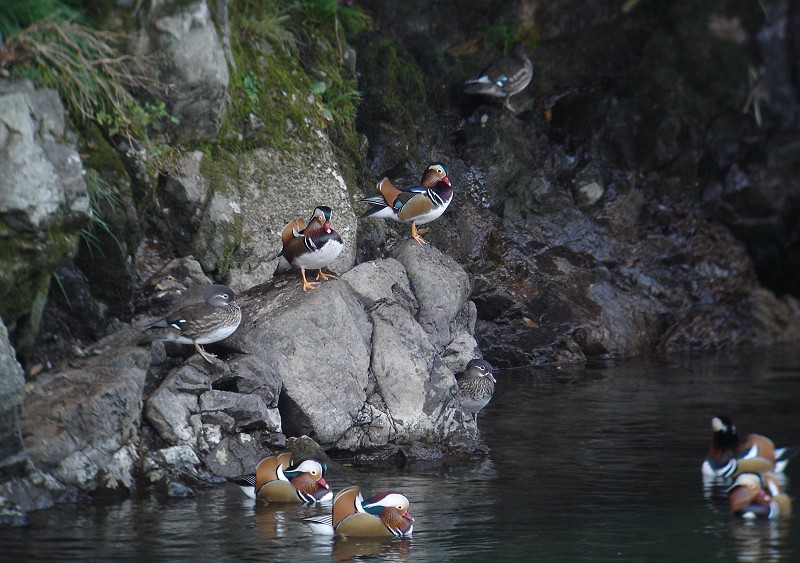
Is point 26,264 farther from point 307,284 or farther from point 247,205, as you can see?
point 247,205

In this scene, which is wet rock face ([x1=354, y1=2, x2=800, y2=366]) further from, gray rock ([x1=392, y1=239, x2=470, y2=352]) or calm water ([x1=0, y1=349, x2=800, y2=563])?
calm water ([x1=0, y1=349, x2=800, y2=563])

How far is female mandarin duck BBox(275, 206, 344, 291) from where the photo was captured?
32.0 ft

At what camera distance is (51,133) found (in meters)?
8.70

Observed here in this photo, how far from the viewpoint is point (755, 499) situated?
25.7 feet

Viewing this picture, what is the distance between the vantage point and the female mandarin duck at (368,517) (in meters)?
7.25

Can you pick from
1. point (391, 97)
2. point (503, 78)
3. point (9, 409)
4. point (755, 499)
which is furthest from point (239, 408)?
point (503, 78)

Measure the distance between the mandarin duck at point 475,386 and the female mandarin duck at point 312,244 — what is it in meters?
1.61

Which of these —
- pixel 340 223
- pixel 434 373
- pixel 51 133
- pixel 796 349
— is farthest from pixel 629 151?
pixel 51 133

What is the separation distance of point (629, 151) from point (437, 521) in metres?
10.4

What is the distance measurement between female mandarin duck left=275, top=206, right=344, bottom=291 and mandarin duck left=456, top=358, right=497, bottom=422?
1613mm

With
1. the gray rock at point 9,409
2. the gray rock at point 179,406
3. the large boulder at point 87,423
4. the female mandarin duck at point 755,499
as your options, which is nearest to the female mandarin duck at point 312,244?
the gray rock at point 179,406

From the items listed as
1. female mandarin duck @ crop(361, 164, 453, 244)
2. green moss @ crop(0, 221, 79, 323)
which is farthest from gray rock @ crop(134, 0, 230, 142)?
green moss @ crop(0, 221, 79, 323)

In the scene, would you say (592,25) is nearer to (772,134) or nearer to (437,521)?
(772,134)

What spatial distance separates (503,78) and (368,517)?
902cm
